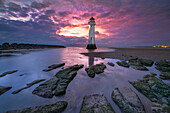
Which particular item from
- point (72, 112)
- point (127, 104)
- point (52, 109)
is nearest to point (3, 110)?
point (52, 109)

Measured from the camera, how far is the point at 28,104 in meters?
2.95

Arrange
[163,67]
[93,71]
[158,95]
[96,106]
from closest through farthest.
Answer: [96,106] → [158,95] → [93,71] → [163,67]

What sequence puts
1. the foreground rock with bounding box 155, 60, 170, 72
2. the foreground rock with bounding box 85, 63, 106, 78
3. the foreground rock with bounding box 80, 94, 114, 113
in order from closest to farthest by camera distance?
the foreground rock with bounding box 80, 94, 114, 113, the foreground rock with bounding box 85, 63, 106, 78, the foreground rock with bounding box 155, 60, 170, 72

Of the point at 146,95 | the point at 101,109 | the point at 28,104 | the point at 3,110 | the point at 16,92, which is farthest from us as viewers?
the point at 16,92

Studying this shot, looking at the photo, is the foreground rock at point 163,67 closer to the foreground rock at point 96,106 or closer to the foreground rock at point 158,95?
the foreground rock at point 158,95

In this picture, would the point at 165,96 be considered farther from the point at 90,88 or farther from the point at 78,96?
the point at 78,96

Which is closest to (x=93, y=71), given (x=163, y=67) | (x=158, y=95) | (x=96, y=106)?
(x=96, y=106)

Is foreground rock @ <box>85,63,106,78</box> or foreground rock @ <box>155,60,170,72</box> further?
foreground rock @ <box>155,60,170,72</box>

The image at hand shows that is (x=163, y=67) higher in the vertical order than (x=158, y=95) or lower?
higher

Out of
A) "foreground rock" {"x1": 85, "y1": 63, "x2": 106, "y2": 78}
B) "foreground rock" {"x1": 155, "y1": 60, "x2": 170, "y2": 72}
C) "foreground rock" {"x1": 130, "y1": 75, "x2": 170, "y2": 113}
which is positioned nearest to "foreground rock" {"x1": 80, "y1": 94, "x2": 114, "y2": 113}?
"foreground rock" {"x1": 130, "y1": 75, "x2": 170, "y2": 113}

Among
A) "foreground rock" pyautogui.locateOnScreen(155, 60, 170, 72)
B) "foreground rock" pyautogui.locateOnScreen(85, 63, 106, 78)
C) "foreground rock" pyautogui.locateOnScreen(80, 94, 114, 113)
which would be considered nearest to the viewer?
"foreground rock" pyautogui.locateOnScreen(80, 94, 114, 113)

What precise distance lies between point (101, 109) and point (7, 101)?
4.04 m

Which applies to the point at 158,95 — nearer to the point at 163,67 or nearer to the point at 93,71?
the point at 93,71

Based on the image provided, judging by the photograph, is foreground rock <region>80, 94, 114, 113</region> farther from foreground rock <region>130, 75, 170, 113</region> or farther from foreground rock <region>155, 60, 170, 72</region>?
foreground rock <region>155, 60, 170, 72</region>
